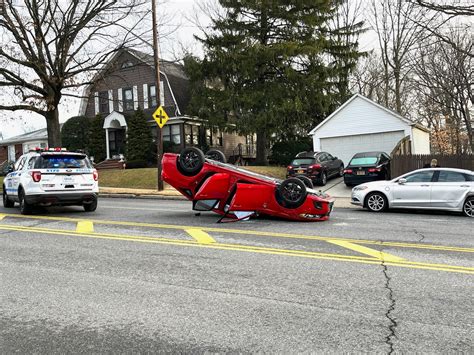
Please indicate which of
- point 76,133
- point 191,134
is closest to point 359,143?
point 191,134

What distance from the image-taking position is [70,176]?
1180 cm

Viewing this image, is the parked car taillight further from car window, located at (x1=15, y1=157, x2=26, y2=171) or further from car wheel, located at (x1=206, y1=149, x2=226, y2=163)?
car wheel, located at (x1=206, y1=149, x2=226, y2=163)

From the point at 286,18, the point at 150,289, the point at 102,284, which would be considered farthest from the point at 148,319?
the point at 286,18

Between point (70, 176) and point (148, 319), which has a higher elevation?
point (70, 176)

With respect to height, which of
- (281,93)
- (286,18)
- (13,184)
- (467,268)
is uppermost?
(286,18)

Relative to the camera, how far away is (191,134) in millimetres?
34531

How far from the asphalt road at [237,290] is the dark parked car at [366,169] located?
9.35 meters

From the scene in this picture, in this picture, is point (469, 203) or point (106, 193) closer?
point (469, 203)

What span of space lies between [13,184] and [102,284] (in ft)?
30.2

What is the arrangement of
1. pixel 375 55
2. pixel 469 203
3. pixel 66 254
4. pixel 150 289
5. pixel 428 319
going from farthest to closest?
pixel 375 55 → pixel 469 203 → pixel 66 254 → pixel 150 289 → pixel 428 319

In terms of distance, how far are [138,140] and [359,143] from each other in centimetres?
1655

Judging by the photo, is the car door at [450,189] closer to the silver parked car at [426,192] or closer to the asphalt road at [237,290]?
the silver parked car at [426,192]

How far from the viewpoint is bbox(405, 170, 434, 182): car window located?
12.3m

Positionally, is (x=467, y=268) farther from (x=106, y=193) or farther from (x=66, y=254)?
(x=106, y=193)
